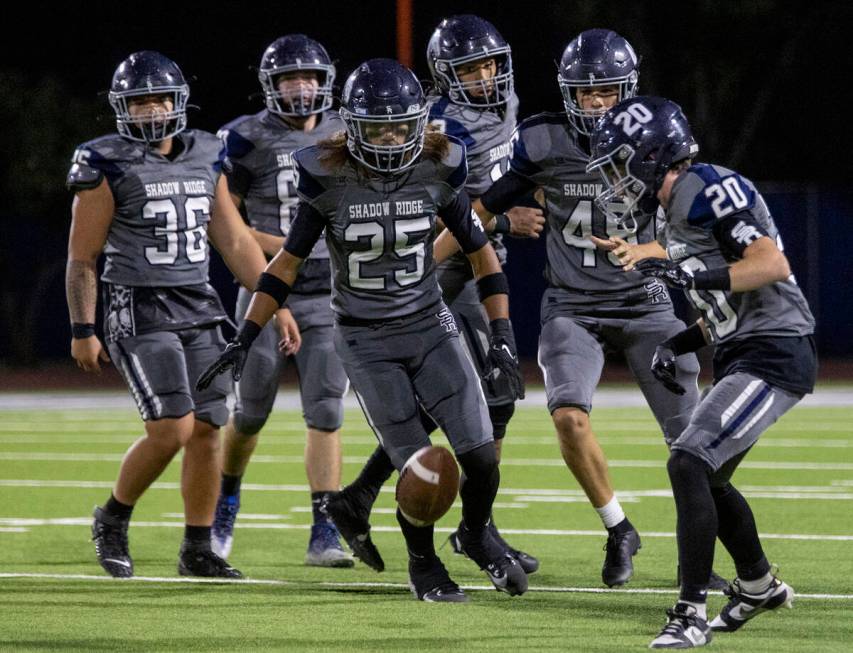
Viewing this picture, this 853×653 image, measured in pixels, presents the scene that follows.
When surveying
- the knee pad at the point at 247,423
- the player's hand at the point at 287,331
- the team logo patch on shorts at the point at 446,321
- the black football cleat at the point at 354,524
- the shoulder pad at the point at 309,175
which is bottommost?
the black football cleat at the point at 354,524

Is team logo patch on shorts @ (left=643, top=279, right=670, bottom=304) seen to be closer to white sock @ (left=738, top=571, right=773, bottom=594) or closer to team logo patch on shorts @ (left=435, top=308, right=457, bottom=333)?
team logo patch on shorts @ (left=435, top=308, right=457, bottom=333)

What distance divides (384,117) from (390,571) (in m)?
1.89

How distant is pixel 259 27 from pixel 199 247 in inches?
779

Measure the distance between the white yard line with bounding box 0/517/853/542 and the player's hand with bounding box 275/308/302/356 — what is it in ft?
4.72

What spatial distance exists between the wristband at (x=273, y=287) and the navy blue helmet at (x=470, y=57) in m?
1.49

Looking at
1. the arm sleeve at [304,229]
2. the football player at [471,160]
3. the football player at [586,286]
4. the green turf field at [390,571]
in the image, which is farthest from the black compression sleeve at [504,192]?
the green turf field at [390,571]

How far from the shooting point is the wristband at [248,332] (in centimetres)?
566

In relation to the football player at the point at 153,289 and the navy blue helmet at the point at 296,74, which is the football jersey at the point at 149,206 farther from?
the navy blue helmet at the point at 296,74

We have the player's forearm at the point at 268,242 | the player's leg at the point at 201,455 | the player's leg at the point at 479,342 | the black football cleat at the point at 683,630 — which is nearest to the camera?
the black football cleat at the point at 683,630

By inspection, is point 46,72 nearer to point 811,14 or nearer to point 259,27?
point 259,27

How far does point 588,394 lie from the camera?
6.16 meters

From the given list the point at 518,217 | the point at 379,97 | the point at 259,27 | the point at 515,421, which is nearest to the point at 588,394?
the point at 518,217

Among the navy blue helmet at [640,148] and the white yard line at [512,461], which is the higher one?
the navy blue helmet at [640,148]

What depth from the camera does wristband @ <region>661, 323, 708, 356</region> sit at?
17.4 ft
